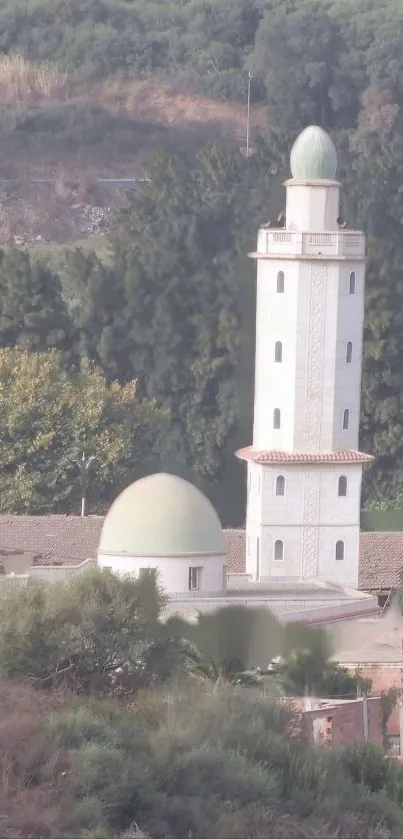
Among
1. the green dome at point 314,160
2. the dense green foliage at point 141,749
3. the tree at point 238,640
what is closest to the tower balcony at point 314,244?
the green dome at point 314,160

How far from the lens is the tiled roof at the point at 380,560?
37562mm

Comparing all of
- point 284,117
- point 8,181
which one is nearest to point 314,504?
point 284,117

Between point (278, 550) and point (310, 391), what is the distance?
2.04m

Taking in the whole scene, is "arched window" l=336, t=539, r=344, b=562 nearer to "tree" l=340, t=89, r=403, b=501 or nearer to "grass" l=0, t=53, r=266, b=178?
"tree" l=340, t=89, r=403, b=501

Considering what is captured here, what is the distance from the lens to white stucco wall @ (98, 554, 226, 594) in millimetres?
32688

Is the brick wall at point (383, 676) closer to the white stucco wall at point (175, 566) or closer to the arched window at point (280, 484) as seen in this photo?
the white stucco wall at point (175, 566)

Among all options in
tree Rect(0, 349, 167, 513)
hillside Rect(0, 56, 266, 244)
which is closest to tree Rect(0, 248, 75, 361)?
tree Rect(0, 349, 167, 513)

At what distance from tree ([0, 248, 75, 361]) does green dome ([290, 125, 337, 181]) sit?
14.2 meters

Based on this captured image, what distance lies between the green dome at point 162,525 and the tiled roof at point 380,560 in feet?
14.9

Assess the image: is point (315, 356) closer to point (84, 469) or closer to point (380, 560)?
point (380, 560)

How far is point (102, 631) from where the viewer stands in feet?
A: 88.5

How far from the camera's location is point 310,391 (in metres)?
37.1

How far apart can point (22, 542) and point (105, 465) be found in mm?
7136

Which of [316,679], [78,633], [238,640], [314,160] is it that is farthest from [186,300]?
[78,633]
